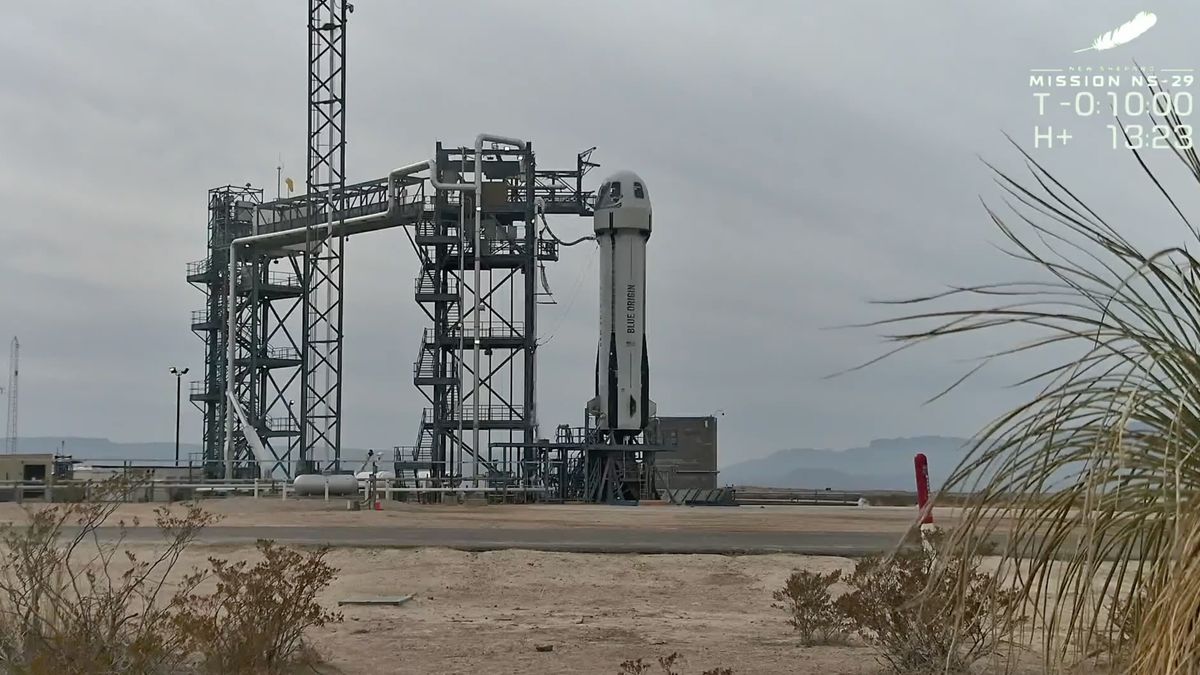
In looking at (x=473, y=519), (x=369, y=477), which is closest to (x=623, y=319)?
(x=369, y=477)

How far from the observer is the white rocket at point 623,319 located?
4559cm

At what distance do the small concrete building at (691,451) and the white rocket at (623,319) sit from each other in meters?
5.15

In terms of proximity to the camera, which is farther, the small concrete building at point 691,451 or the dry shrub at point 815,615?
the small concrete building at point 691,451

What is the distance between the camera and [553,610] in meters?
12.5

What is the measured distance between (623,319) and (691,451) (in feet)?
30.4

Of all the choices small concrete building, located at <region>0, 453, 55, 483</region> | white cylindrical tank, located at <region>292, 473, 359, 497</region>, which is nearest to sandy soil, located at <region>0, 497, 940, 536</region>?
white cylindrical tank, located at <region>292, 473, 359, 497</region>

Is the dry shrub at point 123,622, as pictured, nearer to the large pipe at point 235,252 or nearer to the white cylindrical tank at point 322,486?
the white cylindrical tank at point 322,486

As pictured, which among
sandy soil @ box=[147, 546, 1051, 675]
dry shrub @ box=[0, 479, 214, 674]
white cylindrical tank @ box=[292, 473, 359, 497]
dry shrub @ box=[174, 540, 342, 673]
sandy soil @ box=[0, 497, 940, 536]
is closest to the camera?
dry shrub @ box=[0, 479, 214, 674]

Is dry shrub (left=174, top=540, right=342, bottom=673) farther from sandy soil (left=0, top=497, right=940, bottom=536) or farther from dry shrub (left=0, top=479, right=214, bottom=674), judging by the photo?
sandy soil (left=0, top=497, right=940, bottom=536)

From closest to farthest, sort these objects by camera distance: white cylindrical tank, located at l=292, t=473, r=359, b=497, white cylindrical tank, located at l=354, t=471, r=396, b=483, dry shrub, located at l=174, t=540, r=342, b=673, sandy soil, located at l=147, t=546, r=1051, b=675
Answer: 1. dry shrub, located at l=174, t=540, r=342, b=673
2. sandy soil, located at l=147, t=546, r=1051, b=675
3. white cylindrical tank, located at l=292, t=473, r=359, b=497
4. white cylindrical tank, located at l=354, t=471, r=396, b=483

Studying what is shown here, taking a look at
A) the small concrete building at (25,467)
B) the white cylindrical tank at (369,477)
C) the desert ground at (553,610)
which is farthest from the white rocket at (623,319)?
the desert ground at (553,610)

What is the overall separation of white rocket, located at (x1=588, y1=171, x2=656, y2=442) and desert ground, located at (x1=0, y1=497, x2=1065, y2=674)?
23.1 m

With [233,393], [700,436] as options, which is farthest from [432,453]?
[700,436]

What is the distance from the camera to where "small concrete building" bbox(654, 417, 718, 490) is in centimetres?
5116
